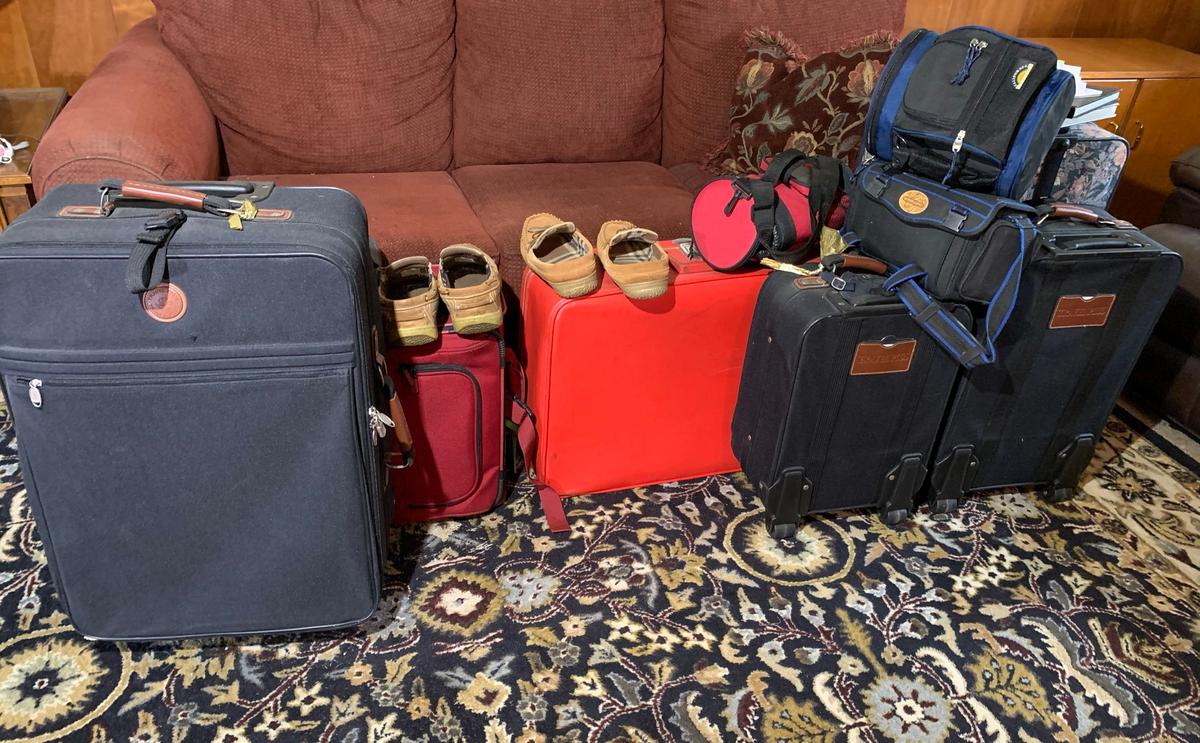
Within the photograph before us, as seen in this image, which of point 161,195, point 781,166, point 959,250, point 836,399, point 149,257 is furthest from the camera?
point 781,166

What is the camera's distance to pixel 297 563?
4.36 feet

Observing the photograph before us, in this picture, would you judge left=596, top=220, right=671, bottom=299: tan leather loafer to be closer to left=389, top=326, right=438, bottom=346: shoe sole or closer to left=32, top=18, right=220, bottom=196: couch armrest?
left=389, top=326, right=438, bottom=346: shoe sole

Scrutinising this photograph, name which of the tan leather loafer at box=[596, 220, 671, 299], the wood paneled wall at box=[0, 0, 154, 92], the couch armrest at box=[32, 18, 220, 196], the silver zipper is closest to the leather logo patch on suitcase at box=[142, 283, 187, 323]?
the silver zipper

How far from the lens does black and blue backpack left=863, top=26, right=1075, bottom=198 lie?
1.43m

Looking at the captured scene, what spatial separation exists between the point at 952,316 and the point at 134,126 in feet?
5.16

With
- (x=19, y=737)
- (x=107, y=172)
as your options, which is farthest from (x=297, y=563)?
(x=107, y=172)

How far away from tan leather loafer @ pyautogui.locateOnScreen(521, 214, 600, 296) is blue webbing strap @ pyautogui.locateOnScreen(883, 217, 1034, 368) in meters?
0.54

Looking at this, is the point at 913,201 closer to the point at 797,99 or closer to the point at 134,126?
the point at 797,99

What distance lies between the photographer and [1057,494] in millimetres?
1840

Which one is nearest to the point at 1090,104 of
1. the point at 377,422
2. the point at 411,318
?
the point at 411,318

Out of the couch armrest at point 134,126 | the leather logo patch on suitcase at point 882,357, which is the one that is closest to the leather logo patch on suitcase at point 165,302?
the couch armrest at point 134,126

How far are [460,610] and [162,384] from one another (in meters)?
0.64

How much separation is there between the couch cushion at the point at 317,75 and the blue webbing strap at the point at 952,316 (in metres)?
1.29

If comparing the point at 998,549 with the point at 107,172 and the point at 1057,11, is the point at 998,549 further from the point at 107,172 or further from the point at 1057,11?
the point at 1057,11
